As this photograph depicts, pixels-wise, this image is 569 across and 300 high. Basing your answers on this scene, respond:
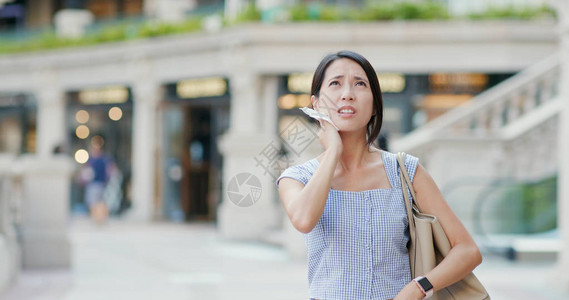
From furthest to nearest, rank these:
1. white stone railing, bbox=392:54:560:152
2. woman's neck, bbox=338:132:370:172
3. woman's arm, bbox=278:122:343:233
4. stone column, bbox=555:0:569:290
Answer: white stone railing, bbox=392:54:560:152
stone column, bbox=555:0:569:290
woman's neck, bbox=338:132:370:172
woman's arm, bbox=278:122:343:233

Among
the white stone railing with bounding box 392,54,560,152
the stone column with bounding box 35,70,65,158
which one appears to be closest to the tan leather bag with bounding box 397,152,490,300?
the white stone railing with bounding box 392,54,560,152

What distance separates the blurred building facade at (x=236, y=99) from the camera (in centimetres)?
1363

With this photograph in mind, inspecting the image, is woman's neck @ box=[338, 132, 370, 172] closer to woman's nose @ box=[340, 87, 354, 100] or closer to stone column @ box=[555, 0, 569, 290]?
woman's nose @ box=[340, 87, 354, 100]

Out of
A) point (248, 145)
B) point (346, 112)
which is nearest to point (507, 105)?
point (248, 145)

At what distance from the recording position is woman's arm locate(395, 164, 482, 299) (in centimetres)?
236

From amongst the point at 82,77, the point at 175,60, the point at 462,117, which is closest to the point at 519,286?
the point at 462,117

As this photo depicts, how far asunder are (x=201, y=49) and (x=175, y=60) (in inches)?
48.6

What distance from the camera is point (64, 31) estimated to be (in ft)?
80.9

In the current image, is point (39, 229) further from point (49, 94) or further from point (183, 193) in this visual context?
point (49, 94)

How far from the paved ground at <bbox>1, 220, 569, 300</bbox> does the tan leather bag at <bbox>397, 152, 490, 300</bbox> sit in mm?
6284

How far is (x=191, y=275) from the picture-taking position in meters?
10.7

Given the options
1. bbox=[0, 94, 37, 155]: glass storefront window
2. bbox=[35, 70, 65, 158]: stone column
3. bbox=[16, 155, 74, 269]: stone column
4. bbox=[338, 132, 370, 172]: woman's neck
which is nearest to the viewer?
bbox=[338, 132, 370, 172]: woman's neck

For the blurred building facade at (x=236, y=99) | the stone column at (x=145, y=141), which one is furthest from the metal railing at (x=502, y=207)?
the stone column at (x=145, y=141)

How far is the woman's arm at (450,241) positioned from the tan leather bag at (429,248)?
3 centimetres
